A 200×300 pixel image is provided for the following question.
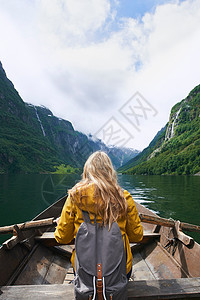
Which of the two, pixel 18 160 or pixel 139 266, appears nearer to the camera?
pixel 139 266

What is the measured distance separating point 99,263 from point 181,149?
145 meters

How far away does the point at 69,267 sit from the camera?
5.80 m

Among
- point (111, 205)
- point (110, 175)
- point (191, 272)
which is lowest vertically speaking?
point (191, 272)

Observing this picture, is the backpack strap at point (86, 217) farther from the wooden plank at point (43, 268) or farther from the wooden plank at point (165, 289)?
the wooden plank at point (43, 268)

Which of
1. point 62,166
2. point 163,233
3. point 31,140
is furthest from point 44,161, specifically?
point 163,233

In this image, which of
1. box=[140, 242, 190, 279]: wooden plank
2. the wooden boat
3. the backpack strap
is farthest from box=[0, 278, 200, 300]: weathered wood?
box=[140, 242, 190, 279]: wooden plank

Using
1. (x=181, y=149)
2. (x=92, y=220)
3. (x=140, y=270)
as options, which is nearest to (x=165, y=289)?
(x=92, y=220)

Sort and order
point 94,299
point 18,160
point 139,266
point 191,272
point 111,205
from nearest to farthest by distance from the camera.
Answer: point 94,299 → point 111,205 → point 191,272 → point 139,266 → point 18,160

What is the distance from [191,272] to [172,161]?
376 ft

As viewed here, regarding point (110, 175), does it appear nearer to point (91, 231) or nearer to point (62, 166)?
point (91, 231)

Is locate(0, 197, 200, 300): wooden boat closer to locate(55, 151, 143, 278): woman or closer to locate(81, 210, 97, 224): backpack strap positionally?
locate(55, 151, 143, 278): woman

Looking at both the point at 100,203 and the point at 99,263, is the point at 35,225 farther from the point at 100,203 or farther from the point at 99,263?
the point at 100,203

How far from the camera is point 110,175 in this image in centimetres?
263

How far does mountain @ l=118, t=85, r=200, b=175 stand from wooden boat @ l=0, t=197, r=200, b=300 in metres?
96.5
